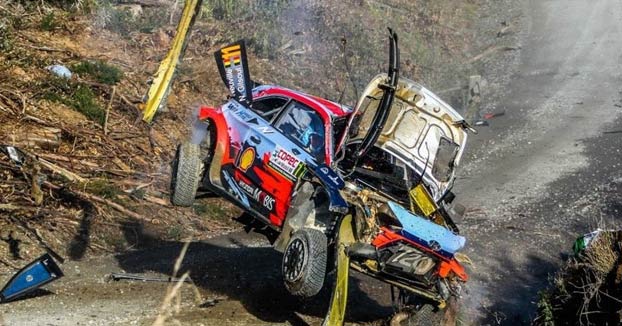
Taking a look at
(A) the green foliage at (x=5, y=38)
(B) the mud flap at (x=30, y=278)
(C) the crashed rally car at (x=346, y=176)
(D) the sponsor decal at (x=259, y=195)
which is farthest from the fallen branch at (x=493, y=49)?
(B) the mud flap at (x=30, y=278)

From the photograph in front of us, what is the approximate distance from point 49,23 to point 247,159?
8526 millimetres

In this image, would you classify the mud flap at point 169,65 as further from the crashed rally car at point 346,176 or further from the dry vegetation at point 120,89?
the crashed rally car at point 346,176

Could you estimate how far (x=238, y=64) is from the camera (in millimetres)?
11734

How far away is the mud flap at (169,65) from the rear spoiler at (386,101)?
534 centimetres

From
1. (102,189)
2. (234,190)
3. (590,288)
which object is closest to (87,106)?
(102,189)

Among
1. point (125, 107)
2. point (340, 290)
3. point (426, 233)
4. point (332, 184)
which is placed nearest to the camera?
point (340, 290)

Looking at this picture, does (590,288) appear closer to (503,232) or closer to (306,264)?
(306,264)

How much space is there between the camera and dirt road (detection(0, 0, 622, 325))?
33.4 ft

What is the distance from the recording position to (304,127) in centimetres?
1049

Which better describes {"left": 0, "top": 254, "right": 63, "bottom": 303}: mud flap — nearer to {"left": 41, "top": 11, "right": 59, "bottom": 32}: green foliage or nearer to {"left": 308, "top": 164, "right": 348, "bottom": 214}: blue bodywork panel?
{"left": 308, "top": 164, "right": 348, "bottom": 214}: blue bodywork panel

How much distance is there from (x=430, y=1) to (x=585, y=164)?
12.4 meters

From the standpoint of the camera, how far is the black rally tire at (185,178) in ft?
36.3

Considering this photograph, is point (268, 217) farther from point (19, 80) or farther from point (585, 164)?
point (585, 164)

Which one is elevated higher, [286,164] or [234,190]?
[286,164]
